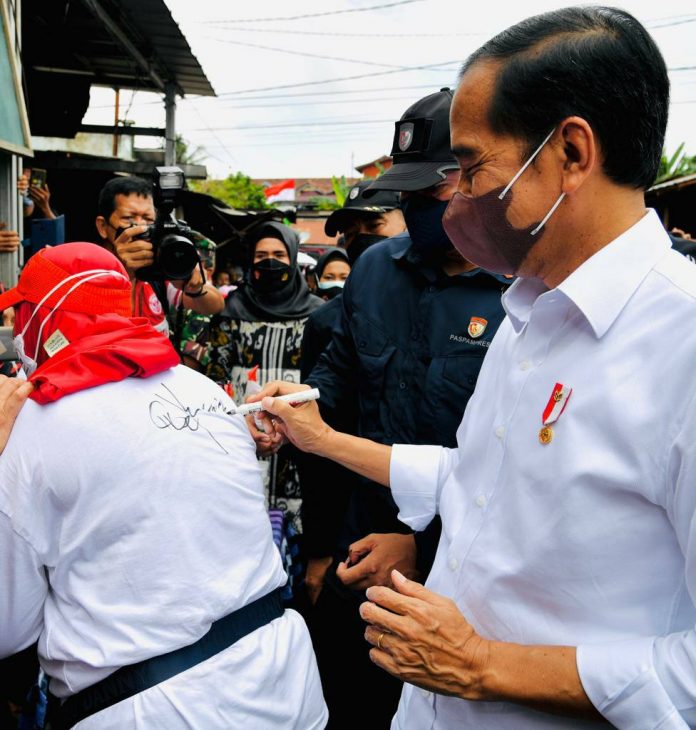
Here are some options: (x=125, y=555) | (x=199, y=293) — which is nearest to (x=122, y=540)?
→ (x=125, y=555)

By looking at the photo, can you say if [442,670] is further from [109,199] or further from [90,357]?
[109,199]

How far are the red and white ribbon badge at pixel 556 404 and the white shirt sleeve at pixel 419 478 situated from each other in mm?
460

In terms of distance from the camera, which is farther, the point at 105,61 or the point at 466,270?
the point at 105,61

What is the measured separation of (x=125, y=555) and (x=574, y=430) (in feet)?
3.40

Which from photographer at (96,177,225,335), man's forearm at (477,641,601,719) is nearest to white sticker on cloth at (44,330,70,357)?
man's forearm at (477,641,601,719)

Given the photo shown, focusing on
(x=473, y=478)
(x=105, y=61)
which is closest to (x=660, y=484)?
(x=473, y=478)

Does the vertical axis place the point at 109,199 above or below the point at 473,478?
above

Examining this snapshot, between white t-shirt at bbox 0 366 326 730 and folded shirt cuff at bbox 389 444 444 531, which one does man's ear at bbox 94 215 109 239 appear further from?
folded shirt cuff at bbox 389 444 444 531

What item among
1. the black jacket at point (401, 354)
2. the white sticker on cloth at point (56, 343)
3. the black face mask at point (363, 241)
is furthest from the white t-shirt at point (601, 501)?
the black face mask at point (363, 241)

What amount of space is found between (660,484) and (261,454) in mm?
1325

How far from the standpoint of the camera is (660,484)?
0.96 metres

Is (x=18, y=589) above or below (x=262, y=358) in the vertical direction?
above

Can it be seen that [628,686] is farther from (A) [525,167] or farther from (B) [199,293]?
(B) [199,293]

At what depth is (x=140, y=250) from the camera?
3135 millimetres
